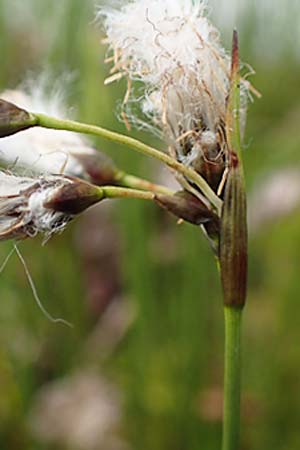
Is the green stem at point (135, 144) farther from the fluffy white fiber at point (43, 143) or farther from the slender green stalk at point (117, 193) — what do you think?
the fluffy white fiber at point (43, 143)

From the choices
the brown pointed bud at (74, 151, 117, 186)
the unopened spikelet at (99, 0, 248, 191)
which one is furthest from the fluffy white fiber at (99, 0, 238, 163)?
the brown pointed bud at (74, 151, 117, 186)

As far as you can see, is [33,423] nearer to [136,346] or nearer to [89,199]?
[136,346]

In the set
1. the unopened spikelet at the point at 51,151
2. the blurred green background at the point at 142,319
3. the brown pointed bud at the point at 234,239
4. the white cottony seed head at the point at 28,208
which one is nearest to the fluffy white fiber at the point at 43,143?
the unopened spikelet at the point at 51,151

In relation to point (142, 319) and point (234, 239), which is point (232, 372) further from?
point (142, 319)

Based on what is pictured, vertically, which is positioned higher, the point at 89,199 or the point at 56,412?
the point at 89,199

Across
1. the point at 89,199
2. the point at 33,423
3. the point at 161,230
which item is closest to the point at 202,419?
the point at 33,423

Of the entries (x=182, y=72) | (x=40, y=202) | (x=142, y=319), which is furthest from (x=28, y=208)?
(x=142, y=319)
